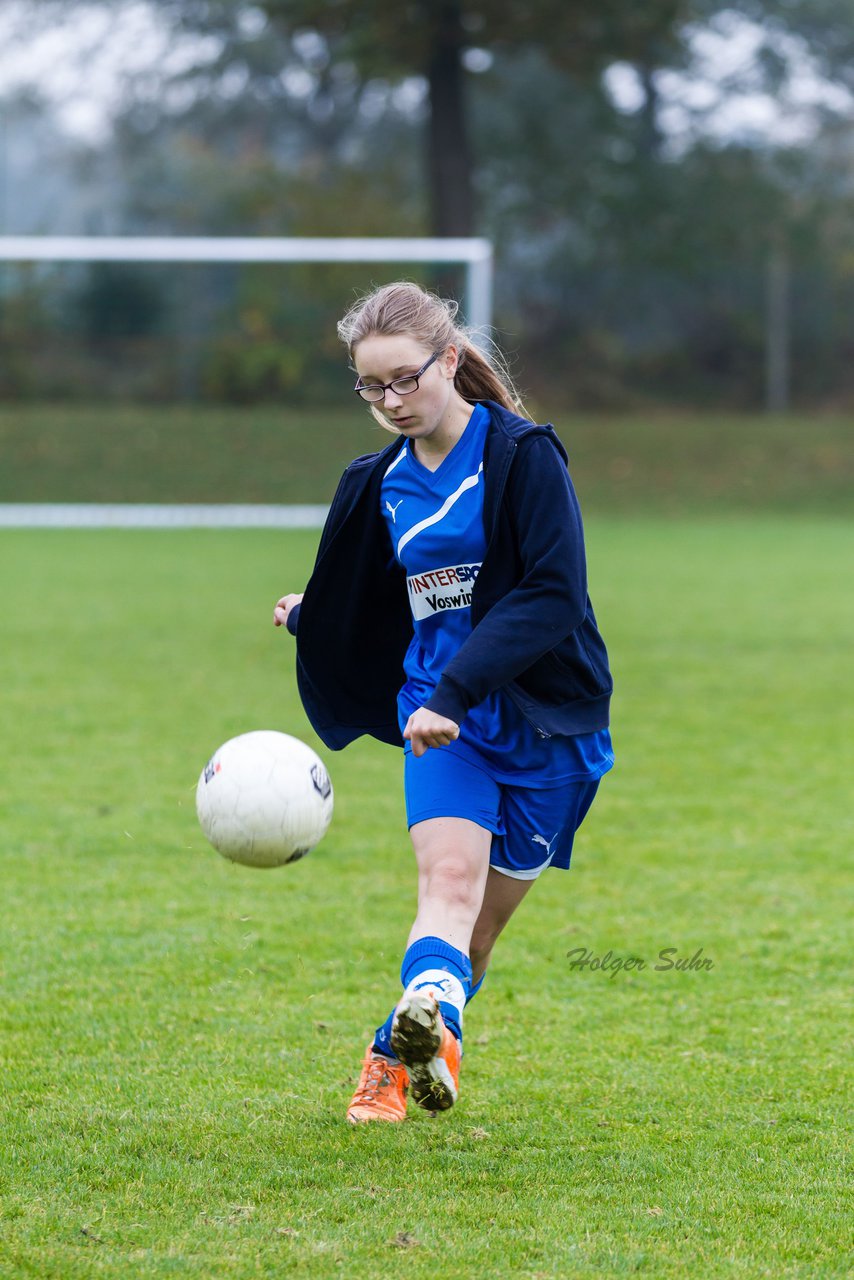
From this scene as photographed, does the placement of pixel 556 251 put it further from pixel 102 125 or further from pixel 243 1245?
pixel 243 1245

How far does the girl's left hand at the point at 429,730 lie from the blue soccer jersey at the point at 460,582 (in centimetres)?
23

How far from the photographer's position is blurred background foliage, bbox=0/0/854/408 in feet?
71.4

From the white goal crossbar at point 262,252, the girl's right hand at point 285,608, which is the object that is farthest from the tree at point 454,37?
the girl's right hand at point 285,608

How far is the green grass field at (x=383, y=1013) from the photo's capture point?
2.98 m

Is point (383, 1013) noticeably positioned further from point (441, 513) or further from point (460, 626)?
point (441, 513)

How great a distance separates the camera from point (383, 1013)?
4.32 metres

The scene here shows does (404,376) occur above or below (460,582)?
above

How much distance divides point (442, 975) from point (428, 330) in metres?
1.31

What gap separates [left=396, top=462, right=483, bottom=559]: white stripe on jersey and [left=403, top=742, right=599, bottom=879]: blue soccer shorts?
453 mm

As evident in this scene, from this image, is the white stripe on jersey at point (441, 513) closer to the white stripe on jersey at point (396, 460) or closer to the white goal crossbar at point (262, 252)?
the white stripe on jersey at point (396, 460)
